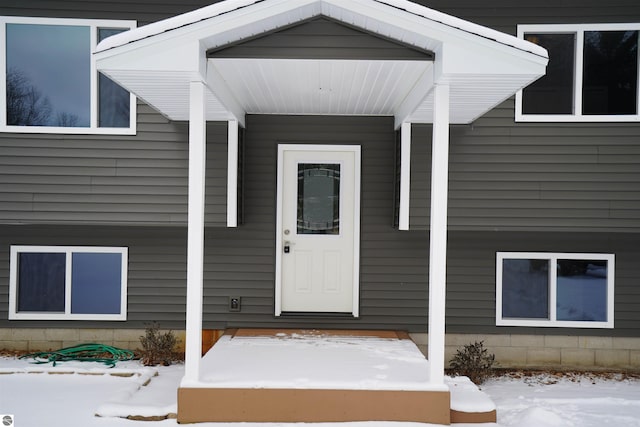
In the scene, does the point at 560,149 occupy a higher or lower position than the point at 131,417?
higher

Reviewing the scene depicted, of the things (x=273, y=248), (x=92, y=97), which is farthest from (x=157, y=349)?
(x=92, y=97)

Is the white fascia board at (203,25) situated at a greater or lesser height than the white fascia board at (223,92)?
greater

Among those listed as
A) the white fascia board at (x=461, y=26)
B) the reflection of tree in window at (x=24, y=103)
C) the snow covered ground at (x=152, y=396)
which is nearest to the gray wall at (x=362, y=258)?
the snow covered ground at (x=152, y=396)

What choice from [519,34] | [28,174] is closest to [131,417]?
[28,174]

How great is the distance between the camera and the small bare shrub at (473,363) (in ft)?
20.0

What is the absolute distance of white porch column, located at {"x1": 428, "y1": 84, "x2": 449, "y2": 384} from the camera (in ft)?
14.0

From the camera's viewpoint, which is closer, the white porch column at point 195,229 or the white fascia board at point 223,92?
the white porch column at point 195,229

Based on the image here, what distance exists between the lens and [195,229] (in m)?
4.30

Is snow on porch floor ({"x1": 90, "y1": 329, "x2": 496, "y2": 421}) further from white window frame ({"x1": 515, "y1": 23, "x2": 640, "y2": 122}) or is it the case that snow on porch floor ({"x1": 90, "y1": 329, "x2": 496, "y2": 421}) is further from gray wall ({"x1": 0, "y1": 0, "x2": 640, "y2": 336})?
white window frame ({"x1": 515, "y1": 23, "x2": 640, "y2": 122})

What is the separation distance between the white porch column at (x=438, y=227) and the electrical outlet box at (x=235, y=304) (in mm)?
2955

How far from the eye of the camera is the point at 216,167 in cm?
605

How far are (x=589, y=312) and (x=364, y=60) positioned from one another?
4761 millimetres

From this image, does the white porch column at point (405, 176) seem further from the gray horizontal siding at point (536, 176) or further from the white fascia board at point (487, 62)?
the white fascia board at point (487, 62)

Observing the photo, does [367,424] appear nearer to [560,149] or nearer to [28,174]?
[560,149]
